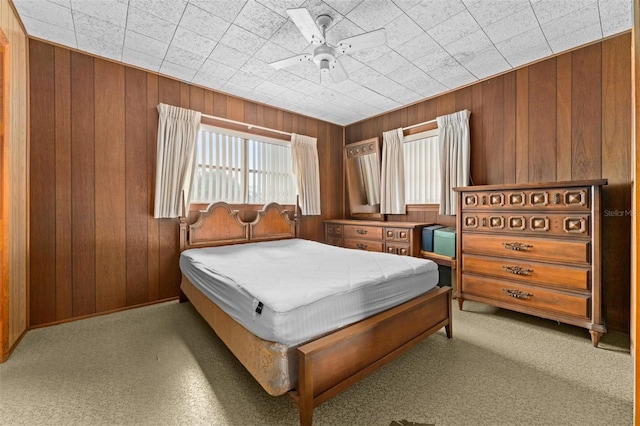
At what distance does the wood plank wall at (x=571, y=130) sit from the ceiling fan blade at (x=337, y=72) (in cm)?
207

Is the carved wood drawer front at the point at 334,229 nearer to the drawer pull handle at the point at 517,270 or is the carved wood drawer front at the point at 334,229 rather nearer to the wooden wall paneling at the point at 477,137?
the wooden wall paneling at the point at 477,137

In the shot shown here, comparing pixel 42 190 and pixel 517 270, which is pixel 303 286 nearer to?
pixel 517 270

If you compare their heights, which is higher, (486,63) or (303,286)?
(486,63)

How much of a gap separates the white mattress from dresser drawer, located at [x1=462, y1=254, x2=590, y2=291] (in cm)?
89

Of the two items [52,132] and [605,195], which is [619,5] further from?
[52,132]

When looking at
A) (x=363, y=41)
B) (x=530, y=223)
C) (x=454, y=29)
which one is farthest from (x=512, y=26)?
(x=530, y=223)

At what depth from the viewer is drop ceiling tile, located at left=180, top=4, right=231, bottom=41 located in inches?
93.4

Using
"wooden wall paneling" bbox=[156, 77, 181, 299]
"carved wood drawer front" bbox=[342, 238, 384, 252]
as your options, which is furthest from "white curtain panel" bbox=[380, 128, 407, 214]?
"wooden wall paneling" bbox=[156, 77, 181, 299]

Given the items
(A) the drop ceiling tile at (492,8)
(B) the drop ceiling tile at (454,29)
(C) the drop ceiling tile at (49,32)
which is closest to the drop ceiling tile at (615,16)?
(A) the drop ceiling tile at (492,8)

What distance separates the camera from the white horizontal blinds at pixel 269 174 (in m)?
4.30

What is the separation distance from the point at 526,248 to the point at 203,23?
3.79m

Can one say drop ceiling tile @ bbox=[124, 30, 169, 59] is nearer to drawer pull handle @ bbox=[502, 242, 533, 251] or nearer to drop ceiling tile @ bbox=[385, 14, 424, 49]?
drop ceiling tile @ bbox=[385, 14, 424, 49]

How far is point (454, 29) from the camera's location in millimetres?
2590

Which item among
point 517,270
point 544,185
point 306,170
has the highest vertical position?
point 306,170
